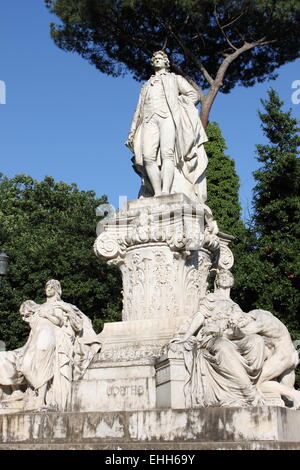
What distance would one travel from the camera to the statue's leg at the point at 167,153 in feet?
30.2

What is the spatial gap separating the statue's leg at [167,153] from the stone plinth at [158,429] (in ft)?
11.6

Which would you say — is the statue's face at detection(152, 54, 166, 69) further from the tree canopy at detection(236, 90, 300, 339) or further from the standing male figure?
the tree canopy at detection(236, 90, 300, 339)

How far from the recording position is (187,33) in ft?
70.2

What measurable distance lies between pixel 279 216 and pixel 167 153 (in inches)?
364

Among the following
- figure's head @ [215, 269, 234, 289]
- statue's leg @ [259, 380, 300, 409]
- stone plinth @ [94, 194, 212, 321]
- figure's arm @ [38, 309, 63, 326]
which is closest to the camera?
statue's leg @ [259, 380, 300, 409]

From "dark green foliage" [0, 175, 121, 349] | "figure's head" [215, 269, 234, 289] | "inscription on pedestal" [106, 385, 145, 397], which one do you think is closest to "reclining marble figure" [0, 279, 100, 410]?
"inscription on pedestal" [106, 385, 145, 397]

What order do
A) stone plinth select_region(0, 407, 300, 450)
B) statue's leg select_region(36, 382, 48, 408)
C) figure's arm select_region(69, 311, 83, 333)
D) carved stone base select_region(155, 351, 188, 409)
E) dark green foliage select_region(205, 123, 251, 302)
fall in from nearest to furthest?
stone plinth select_region(0, 407, 300, 450) < carved stone base select_region(155, 351, 188, 409) < statue's leg select_region(36, 382, 48, 408) < figure's arm select_region(69, 311, 83, 333) < dark green foliage select_region(205, 123, 251, 302)

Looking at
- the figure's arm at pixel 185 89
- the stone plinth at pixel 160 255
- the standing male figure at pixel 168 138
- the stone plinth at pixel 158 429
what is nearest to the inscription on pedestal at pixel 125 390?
the stone plinth at pixel 158 429

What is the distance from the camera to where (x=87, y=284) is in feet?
65.4

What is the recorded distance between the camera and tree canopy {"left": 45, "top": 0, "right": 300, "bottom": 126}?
2048cm

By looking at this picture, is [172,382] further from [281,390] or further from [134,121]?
[134,121]
